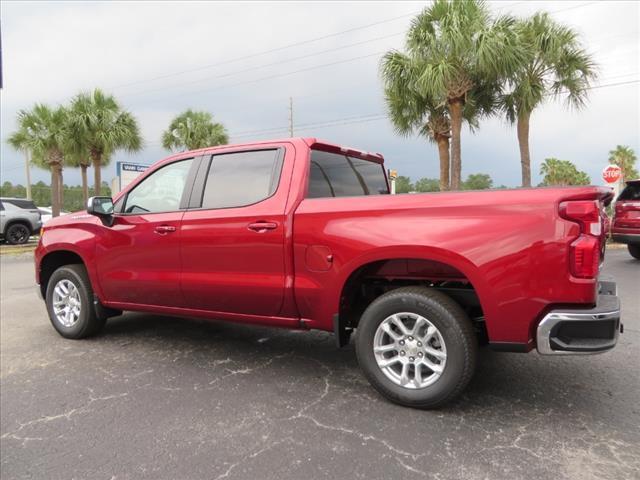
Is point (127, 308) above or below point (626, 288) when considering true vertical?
above

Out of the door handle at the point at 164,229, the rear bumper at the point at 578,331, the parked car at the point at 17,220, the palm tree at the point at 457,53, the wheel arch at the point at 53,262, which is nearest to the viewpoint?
the rear bumper at the point at 578,331

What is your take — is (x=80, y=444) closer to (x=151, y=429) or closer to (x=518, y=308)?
(x=151, y=429)

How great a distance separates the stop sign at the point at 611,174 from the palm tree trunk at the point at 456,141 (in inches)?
187

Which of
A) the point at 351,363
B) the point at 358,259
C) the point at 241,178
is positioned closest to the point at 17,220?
the point at 241,178

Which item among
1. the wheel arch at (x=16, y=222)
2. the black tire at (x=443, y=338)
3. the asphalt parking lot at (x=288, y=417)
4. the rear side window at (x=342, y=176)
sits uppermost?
the rear side window at (x=342, y=176)

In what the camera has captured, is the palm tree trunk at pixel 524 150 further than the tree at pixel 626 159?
No

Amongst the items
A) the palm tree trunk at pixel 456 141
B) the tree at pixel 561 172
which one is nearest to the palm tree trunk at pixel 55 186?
the palm tree trunk at pixel 456 141

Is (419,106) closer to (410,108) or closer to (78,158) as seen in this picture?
(410,108)

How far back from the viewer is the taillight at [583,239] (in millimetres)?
2598

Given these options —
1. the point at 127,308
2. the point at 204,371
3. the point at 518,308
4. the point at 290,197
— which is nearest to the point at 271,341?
the point at 204,371

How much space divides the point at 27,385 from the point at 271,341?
2043 mm

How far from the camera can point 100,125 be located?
72.3 ft

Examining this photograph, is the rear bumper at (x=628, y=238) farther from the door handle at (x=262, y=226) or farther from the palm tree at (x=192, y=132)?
the palm tree at (x=192, y=132)

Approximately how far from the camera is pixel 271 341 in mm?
4680
